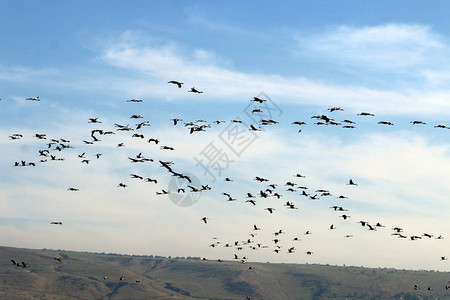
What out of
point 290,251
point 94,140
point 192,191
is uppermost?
point 94,140

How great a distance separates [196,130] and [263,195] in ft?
48.8

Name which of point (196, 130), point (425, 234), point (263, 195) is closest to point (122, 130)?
point (196, 130)

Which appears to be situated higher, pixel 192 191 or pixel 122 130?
pixel 122 130

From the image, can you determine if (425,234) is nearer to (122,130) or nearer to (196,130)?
(196,130)

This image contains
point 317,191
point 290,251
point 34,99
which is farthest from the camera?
point 290,251

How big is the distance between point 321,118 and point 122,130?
26917 millimetres

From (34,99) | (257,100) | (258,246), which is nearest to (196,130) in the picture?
(257,100)

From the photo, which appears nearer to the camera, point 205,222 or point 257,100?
point 257,100

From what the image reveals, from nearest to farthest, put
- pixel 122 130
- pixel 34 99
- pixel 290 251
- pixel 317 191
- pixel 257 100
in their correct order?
pixel 257 100
pixel 34 99
pixel 122 130
pixel 317 191
pixel 290 251

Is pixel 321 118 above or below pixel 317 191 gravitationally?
above

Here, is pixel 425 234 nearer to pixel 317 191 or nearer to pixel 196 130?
pixel 317 191

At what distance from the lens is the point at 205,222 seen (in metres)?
70.1

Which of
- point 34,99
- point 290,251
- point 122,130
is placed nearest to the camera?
point 34,99

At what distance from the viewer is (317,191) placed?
240 feet
